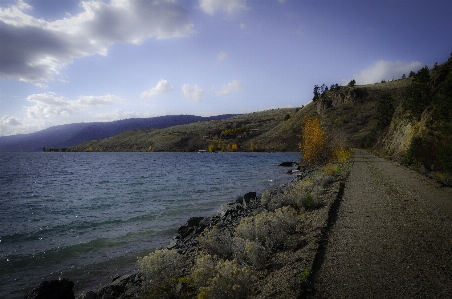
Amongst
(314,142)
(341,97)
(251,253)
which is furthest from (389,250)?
(341,97)

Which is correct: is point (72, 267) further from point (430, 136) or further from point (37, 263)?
point (430, 136)

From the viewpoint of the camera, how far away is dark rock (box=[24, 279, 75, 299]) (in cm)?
741

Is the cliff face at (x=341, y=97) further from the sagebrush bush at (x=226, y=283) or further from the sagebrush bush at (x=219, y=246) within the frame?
the sagebrush bush at (x=226, y=283)

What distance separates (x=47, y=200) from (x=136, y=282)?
21317 mm

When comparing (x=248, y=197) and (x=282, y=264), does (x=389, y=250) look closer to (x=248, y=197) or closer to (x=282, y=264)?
(x=282, y=264)

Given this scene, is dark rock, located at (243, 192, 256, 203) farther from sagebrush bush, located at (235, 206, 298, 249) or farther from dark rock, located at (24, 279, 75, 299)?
dark rock, located at (24, 279, 75, 299)

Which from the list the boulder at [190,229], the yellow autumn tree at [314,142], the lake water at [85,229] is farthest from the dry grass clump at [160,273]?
the yellow autumn tree at [314,142]

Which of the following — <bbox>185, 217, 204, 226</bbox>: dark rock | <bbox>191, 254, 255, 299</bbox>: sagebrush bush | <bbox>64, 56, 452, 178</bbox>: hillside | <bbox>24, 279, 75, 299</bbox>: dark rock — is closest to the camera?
<bbox>191, 254, 255, 299</bbox>: sagebrush bush

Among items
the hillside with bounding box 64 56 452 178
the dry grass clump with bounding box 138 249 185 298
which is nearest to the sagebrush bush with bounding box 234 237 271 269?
the dry grass clump with bounding box 138 249 185 298

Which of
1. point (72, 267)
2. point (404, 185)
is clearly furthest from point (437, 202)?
point (72, 267)

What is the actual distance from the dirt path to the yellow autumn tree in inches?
983

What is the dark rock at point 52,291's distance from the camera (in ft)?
24.3

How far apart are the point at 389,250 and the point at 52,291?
9.86 m

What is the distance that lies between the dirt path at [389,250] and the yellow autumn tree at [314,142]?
24978mm
